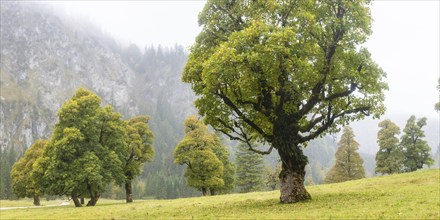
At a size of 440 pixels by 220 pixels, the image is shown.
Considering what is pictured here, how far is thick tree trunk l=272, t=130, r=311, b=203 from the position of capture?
27219 mm

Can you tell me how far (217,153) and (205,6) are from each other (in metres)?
45.0

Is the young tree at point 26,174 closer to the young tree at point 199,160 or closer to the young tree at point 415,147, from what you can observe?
the young tree at point 199,160

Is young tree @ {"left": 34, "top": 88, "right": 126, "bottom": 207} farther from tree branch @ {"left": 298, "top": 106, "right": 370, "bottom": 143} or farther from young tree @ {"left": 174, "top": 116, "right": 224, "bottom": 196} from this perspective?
tree branch @ {"left": 298, "top": 106, "right": 370, "bottom": 143}

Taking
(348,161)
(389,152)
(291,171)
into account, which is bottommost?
(348,161)

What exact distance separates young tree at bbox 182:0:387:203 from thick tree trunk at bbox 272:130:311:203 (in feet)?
0.24

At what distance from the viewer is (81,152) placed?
48.0m

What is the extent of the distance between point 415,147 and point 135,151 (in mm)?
51911

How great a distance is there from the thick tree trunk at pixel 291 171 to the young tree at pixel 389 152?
50673 mm

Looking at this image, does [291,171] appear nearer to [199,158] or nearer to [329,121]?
[329,121]

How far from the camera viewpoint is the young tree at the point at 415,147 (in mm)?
68688

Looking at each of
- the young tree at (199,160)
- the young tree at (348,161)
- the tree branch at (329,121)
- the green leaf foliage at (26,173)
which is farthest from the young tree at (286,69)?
the green leaf foliage at (26,173)

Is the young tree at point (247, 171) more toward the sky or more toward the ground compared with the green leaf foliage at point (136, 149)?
more toward the ground

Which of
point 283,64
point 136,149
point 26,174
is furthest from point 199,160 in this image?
point 283,64

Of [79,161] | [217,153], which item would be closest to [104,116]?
[79,161]
